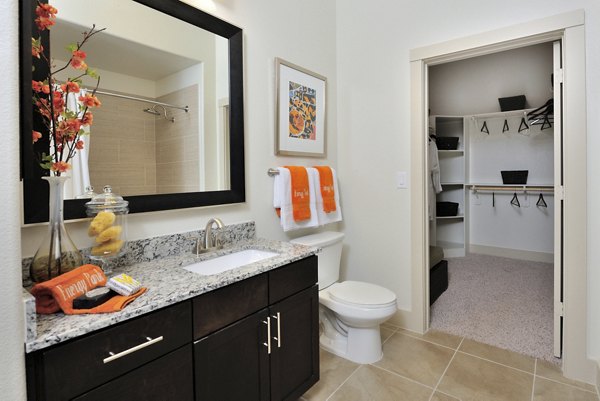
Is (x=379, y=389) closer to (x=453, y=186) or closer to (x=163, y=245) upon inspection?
(x=163, y=245)

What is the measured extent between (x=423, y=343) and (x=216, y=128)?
2.05m

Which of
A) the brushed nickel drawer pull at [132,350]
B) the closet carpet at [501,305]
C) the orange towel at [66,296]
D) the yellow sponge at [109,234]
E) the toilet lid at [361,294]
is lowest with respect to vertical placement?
the closet carpet at [501,305]

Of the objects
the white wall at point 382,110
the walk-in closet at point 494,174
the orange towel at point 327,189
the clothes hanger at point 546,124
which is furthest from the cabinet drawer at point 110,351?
the clothes hanger at point 546,124

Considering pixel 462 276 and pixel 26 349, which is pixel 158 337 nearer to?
pixel 26 349

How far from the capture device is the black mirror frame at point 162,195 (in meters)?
1.13

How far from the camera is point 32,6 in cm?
116

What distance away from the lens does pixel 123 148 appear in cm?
149

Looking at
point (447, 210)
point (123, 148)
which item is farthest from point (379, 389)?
point (447, 210)

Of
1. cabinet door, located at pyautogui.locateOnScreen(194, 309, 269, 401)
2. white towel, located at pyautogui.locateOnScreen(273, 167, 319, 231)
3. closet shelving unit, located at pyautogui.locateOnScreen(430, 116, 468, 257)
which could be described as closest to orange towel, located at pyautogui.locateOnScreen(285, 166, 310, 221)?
white towel, located at pyautogui.locateOnScreen(273, 167, 319, 231)

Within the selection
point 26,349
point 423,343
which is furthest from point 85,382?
point 423,343

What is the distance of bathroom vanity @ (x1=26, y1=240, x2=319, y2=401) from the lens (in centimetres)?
88

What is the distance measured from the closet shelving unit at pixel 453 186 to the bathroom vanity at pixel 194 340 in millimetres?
3323

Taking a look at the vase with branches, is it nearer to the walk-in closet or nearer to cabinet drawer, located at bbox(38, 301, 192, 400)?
cabinet drawer, located at bbox(38, 301, 192, 400)

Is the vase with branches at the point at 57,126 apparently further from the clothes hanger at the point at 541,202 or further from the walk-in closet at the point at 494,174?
the clothes hanger at the point at 541,202
